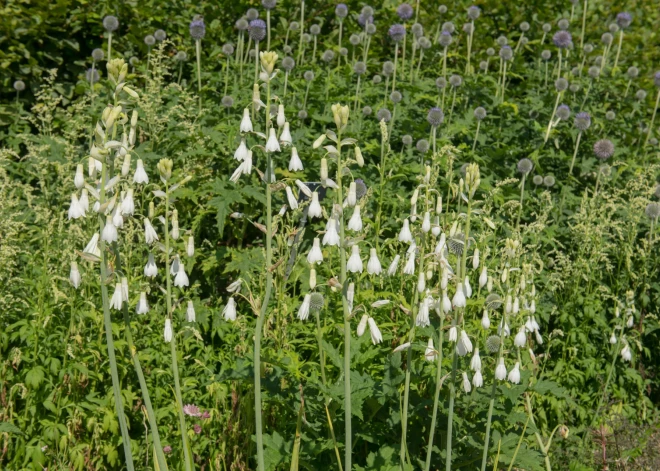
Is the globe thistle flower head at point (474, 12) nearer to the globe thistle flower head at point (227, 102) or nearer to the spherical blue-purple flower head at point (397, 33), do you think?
the spherical blue-purple flower head at point (397, 33)

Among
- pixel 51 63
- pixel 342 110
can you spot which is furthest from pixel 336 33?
pixel 342 110

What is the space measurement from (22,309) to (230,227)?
1.54 metres

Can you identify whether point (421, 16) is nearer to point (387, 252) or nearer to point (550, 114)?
point (550, 114)

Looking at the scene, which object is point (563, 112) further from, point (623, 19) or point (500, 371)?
point (500, 371)

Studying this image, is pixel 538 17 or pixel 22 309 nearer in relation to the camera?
pixel 22 309

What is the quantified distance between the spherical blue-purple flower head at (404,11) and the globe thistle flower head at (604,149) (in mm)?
2489

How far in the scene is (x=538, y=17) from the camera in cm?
847

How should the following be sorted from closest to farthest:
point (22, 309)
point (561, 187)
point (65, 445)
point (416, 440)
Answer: point (416, 440) → point (65, 445) → point (22, 309) → point (561, 187)

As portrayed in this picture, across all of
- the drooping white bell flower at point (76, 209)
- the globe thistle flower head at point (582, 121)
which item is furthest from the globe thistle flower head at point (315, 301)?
the globe thistle flower head at point (582, 121)

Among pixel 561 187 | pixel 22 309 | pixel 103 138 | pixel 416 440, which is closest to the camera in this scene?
pixel 103 138

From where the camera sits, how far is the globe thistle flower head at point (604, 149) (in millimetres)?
6238

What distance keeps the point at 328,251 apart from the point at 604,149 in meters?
2.96

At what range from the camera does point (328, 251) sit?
4.35m

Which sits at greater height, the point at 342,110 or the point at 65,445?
the point at 342,110
